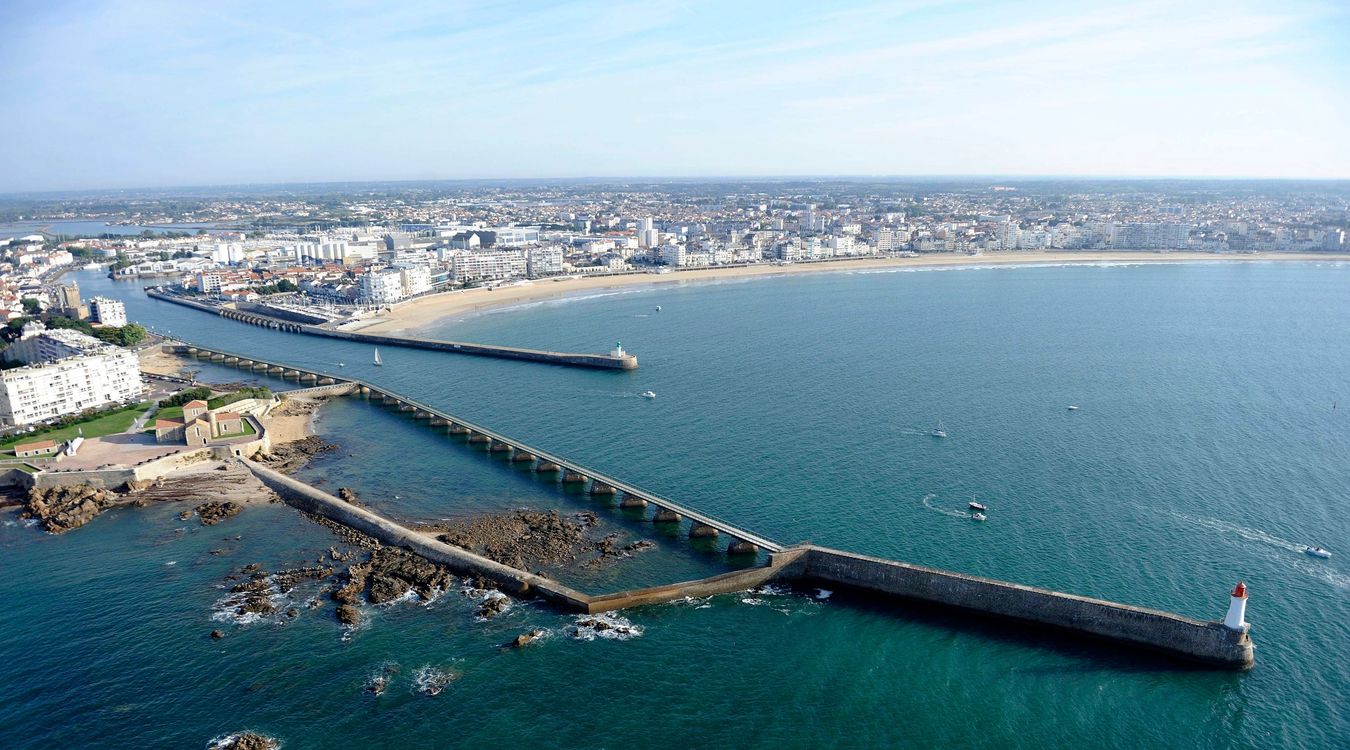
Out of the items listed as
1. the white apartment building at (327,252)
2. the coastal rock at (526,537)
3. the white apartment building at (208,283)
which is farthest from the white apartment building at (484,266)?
the coastal rock at (526,537)

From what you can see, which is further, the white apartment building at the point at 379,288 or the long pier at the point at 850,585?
the white apartment building at the point at 379,288

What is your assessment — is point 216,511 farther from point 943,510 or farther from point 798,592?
point 943,510

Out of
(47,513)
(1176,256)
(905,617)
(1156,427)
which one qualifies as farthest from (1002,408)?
(1176,256)

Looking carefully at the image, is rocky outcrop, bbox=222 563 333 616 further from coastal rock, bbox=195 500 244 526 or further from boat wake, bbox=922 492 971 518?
boat wake, bbox=922 492 971 518

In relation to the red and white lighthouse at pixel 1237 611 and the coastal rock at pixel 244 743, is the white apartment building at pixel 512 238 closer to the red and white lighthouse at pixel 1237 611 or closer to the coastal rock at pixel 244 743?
the coastal rock at pixel 244 743

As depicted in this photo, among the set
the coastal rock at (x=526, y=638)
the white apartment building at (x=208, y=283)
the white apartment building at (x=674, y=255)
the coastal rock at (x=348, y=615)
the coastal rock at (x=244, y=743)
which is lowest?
the coastal rock at (x=244, y=743)

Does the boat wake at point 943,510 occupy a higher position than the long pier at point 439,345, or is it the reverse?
the long pier at point 439,345
